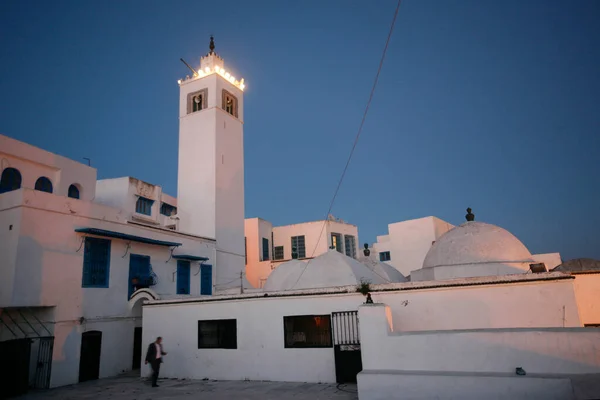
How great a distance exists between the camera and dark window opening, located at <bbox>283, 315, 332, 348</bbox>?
39.6 feet

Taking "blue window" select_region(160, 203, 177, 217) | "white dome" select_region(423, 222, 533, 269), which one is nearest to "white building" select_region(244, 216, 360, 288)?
"blue window" select_region(160, 203, 177, 217)

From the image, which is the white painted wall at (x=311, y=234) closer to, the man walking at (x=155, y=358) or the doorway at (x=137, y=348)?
the doorway at (x=137, y=348)

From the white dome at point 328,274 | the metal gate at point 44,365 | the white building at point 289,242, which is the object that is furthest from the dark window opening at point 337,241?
the metal gate at point 44,365

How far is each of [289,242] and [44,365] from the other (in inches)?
946

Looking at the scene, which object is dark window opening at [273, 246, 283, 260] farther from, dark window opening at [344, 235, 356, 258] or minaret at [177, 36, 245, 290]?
minaret at [177, 36, 245, 290]

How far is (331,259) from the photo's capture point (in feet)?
52.2

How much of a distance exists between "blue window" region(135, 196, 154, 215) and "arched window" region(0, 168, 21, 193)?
804 cm

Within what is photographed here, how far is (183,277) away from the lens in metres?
20.1

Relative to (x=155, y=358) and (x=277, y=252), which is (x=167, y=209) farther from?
(x=155, y=358)

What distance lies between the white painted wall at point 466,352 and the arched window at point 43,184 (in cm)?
1799

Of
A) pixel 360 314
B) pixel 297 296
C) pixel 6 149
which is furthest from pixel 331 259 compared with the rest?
pixel 6 149

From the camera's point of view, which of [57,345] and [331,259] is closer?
[57,345]

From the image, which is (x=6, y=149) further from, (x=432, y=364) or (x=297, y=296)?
(x=432, y=364)

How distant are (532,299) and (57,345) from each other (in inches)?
585
